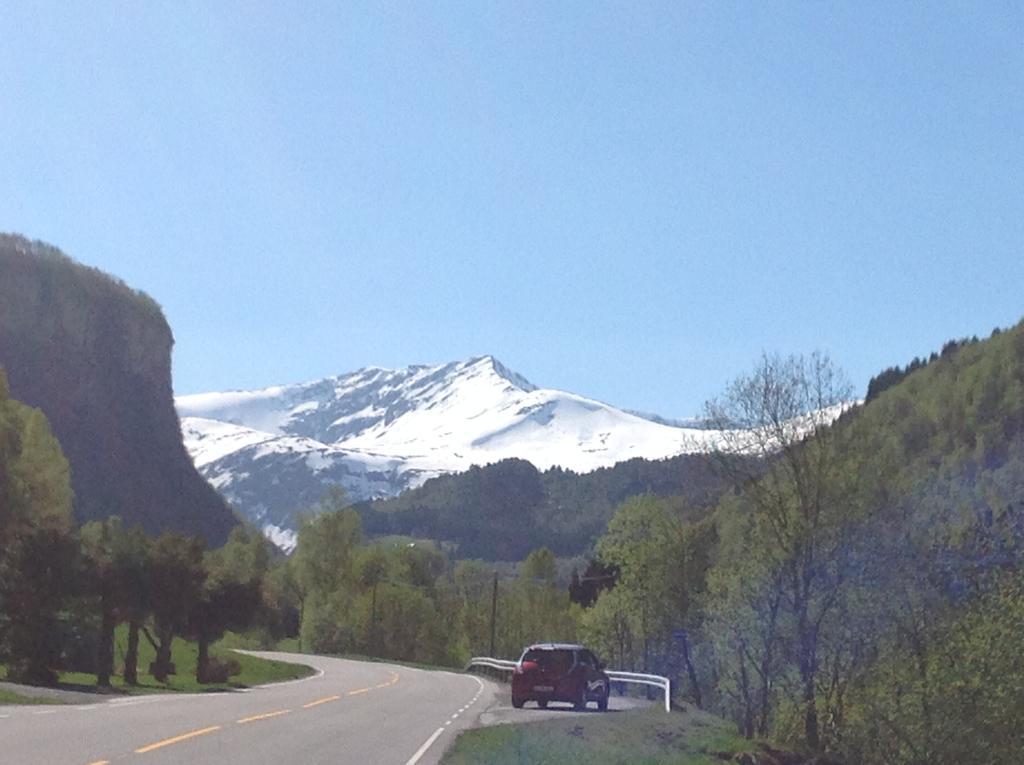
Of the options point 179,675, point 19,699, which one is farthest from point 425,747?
point 179,675

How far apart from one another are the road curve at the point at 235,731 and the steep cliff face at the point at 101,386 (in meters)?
109

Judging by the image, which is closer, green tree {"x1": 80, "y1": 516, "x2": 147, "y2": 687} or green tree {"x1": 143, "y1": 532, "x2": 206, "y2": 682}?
green tree {"x1": 80, "y1": 516, "x2": 147, "y2": 687}

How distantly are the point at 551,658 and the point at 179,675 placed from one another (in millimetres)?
25169

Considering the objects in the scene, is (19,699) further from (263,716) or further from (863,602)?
(863,602)

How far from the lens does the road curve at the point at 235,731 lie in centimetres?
1723

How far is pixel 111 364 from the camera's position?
16475 centimetres

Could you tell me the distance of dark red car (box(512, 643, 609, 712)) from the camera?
34.6m

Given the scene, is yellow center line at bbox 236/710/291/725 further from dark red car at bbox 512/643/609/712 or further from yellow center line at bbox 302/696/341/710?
dark red car at bbox 512/643/609/712

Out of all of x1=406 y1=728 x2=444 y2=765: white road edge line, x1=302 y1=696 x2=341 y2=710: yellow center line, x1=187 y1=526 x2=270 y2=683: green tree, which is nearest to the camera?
x1=406 y1=728 x2=444 y2=765: white road edge line

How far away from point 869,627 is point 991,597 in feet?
13.2

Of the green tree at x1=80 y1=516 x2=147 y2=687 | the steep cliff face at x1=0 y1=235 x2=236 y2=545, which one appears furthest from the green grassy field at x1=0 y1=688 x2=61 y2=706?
the steep cliff face at x1=0 y1=235 x2=236 y2=545

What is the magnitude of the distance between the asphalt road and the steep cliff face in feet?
359

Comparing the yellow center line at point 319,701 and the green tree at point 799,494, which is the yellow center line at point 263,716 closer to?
the yellow center line at point 319,701

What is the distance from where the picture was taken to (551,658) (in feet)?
115
